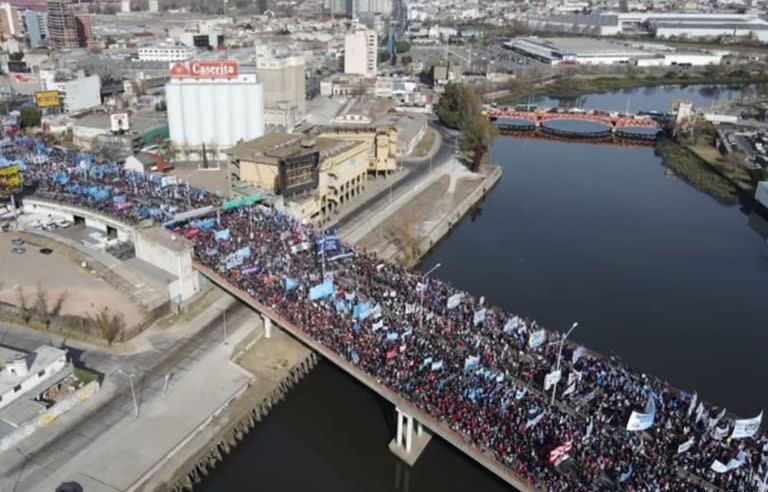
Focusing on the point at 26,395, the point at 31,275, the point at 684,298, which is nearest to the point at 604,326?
the point at 684,298

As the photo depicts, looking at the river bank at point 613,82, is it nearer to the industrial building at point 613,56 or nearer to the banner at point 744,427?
the industrial building at point 613,56

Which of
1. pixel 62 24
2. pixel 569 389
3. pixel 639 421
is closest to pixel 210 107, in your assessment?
pixel 569 389

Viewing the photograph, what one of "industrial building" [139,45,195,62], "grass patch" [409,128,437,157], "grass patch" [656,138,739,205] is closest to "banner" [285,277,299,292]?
"grass patch" [409,128,437,157]

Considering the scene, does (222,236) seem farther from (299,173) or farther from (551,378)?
(551,378)

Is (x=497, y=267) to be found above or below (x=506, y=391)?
below

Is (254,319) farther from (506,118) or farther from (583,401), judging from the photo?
(506,118)
